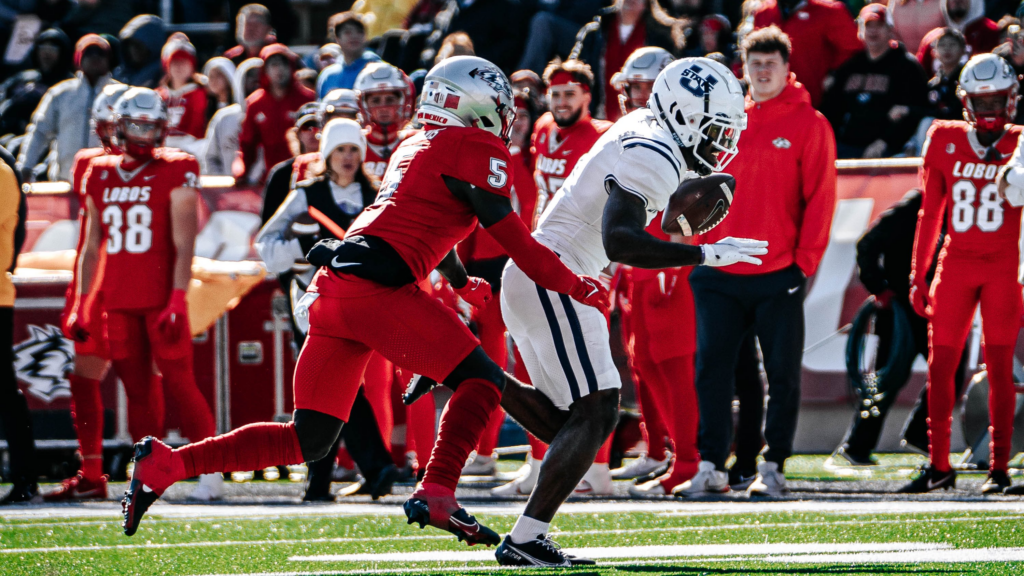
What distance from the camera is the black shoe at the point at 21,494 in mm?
7090

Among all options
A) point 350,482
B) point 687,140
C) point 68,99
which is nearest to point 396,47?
point 68,99

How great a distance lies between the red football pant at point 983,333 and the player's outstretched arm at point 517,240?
2880 millimetres

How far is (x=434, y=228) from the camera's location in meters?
4.65

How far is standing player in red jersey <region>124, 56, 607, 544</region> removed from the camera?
4.52 meters

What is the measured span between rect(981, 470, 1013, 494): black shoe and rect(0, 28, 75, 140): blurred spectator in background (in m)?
8.28

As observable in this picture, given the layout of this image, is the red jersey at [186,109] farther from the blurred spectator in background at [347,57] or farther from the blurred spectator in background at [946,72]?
the blurred spectator in background at [946,72]

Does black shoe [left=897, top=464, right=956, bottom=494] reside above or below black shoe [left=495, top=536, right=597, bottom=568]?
below

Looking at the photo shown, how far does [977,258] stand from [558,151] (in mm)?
2025

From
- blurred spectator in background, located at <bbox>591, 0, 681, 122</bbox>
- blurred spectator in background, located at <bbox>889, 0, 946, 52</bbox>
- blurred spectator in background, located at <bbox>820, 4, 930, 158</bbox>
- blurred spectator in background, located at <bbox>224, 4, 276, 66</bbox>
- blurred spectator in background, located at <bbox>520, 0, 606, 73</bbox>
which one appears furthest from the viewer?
blurred spectator in background, located at <bbox>224, 4, 276, 66</bbox>

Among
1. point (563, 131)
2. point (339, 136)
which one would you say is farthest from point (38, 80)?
point (563, 131)

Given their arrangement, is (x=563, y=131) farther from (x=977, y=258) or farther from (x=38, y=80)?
(x=38, y=80)

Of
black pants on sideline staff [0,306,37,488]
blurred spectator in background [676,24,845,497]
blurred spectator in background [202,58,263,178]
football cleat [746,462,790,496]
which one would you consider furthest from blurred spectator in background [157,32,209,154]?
football cleat [746,462,790,496]

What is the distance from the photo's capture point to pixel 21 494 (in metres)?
7.11

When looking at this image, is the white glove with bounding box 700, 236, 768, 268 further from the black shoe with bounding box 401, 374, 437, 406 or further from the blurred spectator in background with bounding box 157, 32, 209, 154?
the blurred spectator in background with bounding box 157, 32, 209, 154
